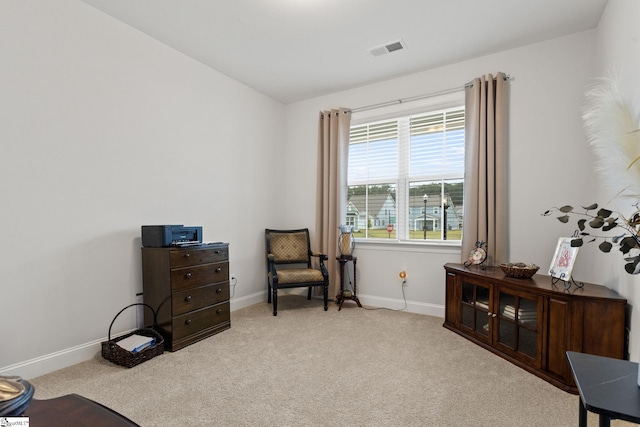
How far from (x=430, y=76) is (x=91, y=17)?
334 cm

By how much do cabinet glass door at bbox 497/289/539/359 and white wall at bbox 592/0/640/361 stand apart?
0.51m

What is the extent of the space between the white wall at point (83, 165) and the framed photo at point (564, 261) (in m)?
3.34

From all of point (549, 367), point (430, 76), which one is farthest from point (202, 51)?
point (549, 367)

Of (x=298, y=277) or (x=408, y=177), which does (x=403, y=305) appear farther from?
(x=408, y=177)

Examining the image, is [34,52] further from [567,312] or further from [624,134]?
[567,312]

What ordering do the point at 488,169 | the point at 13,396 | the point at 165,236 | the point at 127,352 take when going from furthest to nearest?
the point at 488,169
the point at 165,236
the point at 127,352
the point at 13,396

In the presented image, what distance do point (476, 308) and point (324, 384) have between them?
159 cm

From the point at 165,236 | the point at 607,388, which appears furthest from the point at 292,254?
the point at 607,388

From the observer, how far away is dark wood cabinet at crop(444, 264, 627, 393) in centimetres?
197

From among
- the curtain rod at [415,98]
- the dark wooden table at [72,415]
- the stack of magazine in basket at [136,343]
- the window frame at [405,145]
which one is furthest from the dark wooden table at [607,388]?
the curtain rod at [415,98]

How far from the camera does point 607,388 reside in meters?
1.02

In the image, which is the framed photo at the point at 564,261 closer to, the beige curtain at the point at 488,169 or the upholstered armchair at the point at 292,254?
the beige curtain at the point at 488,169

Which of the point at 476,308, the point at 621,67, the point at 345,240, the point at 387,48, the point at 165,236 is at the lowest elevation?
the point at 476,308

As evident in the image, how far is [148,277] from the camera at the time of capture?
109 inches
